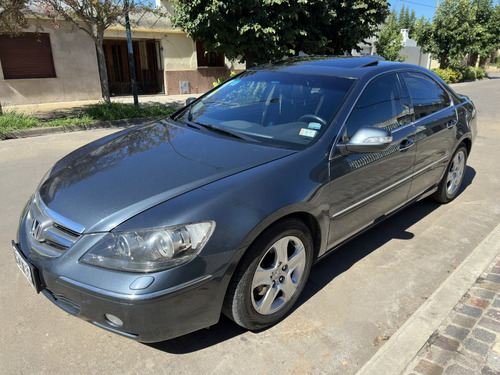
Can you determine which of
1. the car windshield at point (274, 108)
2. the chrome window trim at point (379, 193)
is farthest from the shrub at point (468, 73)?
the car windshield at point (274, 108)

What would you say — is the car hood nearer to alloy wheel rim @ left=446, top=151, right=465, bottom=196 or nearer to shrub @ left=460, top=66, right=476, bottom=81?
alloy wheel rim @ left=446, top=151, right=465, bottom=196

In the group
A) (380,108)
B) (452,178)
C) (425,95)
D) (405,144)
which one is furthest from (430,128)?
(452,178)

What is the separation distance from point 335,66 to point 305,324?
2214 millimetres

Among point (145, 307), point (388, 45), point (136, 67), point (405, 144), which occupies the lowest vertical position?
point (145, 307)

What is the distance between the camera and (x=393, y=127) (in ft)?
11.3

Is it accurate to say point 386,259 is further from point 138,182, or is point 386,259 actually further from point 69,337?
point 69,337

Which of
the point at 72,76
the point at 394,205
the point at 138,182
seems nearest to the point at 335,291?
the point at 394,205

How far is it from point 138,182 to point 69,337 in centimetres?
112

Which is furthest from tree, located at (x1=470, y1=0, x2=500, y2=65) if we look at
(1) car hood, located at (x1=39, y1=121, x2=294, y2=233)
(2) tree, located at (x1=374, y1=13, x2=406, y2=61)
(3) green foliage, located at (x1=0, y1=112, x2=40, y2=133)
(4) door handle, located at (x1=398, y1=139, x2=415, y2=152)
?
(1) car hood, located at (x1=39, y1=121, x2=294, y2=233)

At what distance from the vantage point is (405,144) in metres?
3.51

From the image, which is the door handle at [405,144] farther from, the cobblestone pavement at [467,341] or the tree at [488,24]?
the tree at [488,24]

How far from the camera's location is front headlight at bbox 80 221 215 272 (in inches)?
79.5

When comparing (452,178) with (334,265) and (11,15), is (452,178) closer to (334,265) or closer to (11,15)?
(334,265)

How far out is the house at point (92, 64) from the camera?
14.1m
